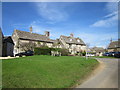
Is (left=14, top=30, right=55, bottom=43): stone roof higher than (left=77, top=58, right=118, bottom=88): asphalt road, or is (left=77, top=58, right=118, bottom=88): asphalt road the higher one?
(left=14, top=30, right=55, bottom=43): stone roof

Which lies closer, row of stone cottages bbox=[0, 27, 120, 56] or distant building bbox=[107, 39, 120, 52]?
row of stone cottages bbox=[0, 27, 120, 56]

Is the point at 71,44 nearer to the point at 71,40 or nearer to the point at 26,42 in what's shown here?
the point at 71,40

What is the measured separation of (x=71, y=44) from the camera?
5247 centimetres

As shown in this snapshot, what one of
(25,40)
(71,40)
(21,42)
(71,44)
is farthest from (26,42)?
(71,40)

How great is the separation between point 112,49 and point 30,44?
4895 centimetres

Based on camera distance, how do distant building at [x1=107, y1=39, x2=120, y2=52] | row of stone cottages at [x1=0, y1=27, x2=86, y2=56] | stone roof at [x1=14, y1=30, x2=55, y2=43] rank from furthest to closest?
distant building at [x1=107, y1=39, x2=120, y2=52] < stone roof at [x1=14, y1=30, x2=55, y2=43] < row of stone cottages at [x1=0, y1=27, x2=86, y2=56]

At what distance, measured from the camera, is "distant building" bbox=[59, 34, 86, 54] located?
167 ft

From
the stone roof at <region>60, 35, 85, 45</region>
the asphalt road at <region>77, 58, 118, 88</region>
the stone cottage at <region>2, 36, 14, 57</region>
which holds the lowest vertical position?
the asphalt road at <region>77, 58, 118, 88</region>

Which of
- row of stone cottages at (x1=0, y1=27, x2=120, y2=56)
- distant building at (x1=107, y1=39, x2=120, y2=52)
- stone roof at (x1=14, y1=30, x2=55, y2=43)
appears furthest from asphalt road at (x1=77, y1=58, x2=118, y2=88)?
distant building at (x1=107, y1=39, x2=120, y2=52)

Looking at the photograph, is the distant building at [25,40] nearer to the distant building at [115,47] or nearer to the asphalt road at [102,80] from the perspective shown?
the asphalt road at [102,80]

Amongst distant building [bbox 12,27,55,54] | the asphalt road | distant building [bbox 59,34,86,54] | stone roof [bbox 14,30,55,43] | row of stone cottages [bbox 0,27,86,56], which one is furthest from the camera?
distant building [bbox 59,34,86,54]

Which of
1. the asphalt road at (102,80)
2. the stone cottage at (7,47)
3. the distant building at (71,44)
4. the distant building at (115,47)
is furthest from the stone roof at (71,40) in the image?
the asphalt road at (102,80)

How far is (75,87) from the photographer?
7.54 meters

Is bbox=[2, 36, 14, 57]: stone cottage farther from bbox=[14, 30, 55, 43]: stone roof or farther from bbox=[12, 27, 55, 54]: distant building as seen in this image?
bbox=[14, 30, 55, 43]: stone roof
